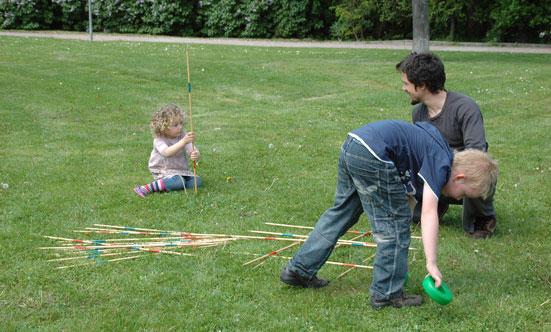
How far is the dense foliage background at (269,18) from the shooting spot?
2058 centimetres

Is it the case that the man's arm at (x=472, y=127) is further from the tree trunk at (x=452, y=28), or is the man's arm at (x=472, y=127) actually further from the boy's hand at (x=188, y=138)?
the tree trunk at (x=452, y=28)

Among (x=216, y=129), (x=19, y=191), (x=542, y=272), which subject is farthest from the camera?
(x=216, y=129)

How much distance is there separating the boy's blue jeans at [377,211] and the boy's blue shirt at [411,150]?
6 cm

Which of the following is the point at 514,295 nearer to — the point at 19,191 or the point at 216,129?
the point at 19,191

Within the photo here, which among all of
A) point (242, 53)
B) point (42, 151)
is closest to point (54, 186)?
point (42, 151)

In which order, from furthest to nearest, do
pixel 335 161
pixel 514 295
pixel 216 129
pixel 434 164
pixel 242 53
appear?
1. pixel 242 53
2. pixel 216 129
3. pixel 335 161
4. pixel 514 295
5. pixel 434 164

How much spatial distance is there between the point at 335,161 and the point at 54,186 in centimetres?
322

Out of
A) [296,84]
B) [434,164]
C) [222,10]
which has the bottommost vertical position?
[434,164]

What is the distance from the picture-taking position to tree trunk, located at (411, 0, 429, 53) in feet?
45.3

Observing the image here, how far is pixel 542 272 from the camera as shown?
405 cm

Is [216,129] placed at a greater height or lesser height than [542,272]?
greater

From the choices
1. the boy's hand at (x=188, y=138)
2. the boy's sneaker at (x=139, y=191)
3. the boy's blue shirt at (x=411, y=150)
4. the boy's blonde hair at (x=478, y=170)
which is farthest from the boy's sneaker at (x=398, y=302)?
the boy's sneaker at (x=139, y=191)

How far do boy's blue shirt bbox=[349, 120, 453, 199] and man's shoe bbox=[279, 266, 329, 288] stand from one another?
91cm

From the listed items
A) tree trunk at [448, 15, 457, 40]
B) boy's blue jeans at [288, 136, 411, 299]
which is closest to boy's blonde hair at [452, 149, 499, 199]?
boy's blue jeans at [288, 136, 411, 299]
